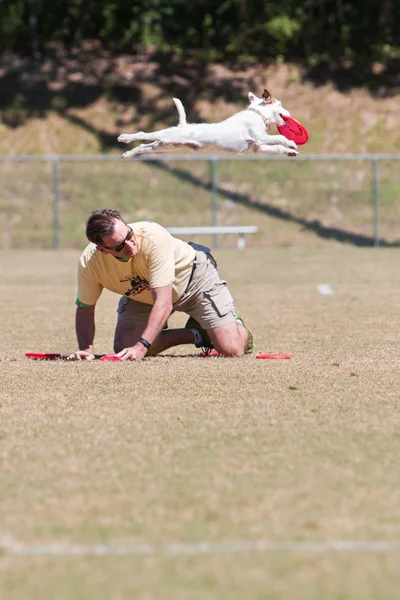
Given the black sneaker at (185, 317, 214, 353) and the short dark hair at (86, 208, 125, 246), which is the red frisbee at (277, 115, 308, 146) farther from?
the short dark hair at (86, 208, 125, 246)

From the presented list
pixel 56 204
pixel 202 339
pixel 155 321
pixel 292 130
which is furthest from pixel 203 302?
pixel 56 204

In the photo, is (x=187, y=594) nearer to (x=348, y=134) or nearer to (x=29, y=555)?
(x=29, y=555)

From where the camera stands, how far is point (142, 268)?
868 centimetres

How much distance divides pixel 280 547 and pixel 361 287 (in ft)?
43.6

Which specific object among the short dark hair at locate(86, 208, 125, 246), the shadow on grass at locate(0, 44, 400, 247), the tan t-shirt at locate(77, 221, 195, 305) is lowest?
the tan t-shirt at locate(77, 221, 195, 305)

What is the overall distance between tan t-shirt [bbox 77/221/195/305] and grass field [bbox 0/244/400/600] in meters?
0.66

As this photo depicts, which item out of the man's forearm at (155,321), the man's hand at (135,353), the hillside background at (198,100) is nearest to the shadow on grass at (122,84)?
the hillside background at (198,100)

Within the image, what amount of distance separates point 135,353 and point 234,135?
2088mm

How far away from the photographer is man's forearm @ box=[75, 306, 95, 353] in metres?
8.88

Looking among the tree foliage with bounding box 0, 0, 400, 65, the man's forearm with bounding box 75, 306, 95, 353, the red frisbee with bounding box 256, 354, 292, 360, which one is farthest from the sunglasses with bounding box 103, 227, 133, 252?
the tree foliage with bounding box 0, 0, 400, 65

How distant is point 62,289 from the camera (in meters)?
17.4

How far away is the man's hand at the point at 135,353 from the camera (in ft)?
28.1

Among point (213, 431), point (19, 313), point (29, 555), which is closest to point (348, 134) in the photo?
point (19, 313)

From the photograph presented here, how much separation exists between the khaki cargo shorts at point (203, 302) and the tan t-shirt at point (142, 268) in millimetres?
113
